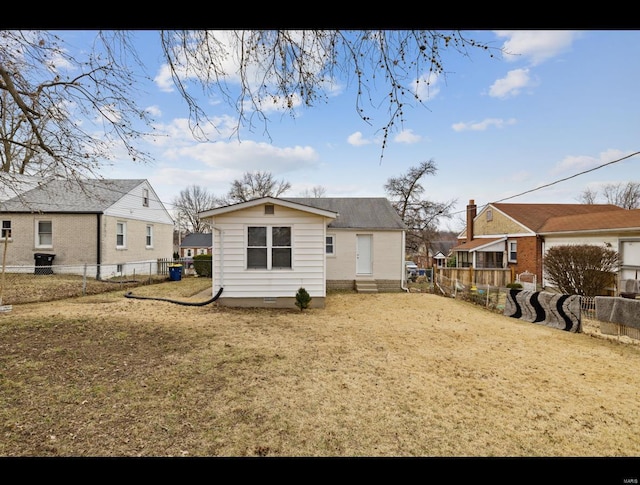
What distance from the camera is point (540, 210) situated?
19.8 m

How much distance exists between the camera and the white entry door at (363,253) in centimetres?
1337

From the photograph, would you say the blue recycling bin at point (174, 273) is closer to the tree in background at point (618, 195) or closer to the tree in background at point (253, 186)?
the tree in background at point (253, 186)

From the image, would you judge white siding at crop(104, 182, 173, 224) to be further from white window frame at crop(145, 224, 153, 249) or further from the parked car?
the parked car

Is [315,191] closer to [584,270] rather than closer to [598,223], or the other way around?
[598,223]

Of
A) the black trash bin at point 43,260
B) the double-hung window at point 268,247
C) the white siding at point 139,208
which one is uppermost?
the white siding at point 139,208

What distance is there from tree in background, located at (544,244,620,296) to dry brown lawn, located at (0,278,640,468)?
4756 millimetres

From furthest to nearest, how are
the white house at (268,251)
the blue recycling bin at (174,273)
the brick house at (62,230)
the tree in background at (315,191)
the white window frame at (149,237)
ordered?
1. the tree in background at (315,191)
2. the white window frame at (149,237)
3. the blue recycling bin at (174,273)
4. the brick house at (62,230)
5. the white house at (268,251)

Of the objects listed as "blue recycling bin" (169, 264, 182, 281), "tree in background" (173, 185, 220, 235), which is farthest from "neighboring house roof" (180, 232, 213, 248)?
"blue recycling bin" (169, 264, 182, 281)

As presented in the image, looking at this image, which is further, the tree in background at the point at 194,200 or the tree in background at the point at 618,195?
the tree in background at the point at 194,200

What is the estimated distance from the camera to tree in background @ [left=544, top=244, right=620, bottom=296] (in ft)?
33.6

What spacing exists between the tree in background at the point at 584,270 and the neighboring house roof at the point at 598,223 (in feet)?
8.21

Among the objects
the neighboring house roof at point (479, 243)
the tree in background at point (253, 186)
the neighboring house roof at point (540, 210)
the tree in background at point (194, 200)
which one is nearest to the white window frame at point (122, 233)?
the tree in background at point (253, 186)
